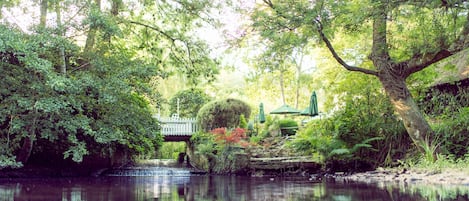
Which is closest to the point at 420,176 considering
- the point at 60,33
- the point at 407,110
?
the point at 407,110

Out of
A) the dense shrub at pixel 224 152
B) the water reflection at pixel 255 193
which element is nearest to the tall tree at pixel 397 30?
the water reflection at pixel 255 193

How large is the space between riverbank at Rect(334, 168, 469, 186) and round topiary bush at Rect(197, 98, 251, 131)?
7400mm

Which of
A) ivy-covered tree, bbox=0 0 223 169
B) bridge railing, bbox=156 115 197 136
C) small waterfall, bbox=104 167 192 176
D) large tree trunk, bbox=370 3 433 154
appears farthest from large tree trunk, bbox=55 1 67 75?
bridge railing, bbox=156 115 197 136

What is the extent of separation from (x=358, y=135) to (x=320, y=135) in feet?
3.73

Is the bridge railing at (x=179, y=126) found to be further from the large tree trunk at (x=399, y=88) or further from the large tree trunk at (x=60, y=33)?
the large tree trunk at (x=399, y=88)

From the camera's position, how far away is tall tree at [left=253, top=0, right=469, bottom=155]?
7922 millimetres

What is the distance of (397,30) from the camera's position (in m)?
8.76

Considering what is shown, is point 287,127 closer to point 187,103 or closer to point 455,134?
point 455,134

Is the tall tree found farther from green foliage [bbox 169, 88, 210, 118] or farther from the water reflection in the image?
green foliage [bbox 169, 88, 210, 118]

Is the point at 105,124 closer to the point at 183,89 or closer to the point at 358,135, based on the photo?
the point at 358,135

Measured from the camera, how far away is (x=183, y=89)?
2420 cm

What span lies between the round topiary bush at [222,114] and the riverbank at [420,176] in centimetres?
740

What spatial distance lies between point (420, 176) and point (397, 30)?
3.14m

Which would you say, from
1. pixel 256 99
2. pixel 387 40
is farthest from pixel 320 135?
pixel 256 99
